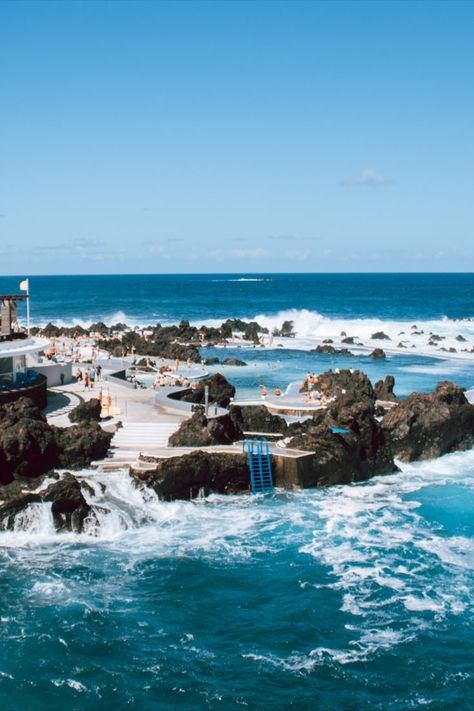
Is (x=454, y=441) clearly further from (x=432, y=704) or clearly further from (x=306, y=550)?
(x=432, y=704)

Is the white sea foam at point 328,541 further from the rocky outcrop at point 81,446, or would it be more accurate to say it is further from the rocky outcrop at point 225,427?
the rocky outcrop at point 225,427

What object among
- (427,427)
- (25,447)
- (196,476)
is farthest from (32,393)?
(427,427)

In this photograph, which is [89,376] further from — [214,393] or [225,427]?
[225,427]

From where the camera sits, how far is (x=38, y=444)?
83.3 ft

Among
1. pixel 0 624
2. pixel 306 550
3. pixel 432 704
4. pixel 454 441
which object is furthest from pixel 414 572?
pixel 454 441


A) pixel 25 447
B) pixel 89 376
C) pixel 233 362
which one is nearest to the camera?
pixel 25 447

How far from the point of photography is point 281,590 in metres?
19.1

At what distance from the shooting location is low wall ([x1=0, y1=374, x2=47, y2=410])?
2962cm

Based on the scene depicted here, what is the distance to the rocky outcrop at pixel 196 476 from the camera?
24.9 m

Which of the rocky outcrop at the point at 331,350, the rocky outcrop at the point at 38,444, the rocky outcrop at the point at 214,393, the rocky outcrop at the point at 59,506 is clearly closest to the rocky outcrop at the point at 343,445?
the rocky outcrop at the point at 214,393

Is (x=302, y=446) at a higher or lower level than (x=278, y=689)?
higher

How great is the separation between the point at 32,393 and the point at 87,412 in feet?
9.21

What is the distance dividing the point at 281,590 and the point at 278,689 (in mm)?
4340

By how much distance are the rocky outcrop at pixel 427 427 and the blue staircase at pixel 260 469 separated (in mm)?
6492
